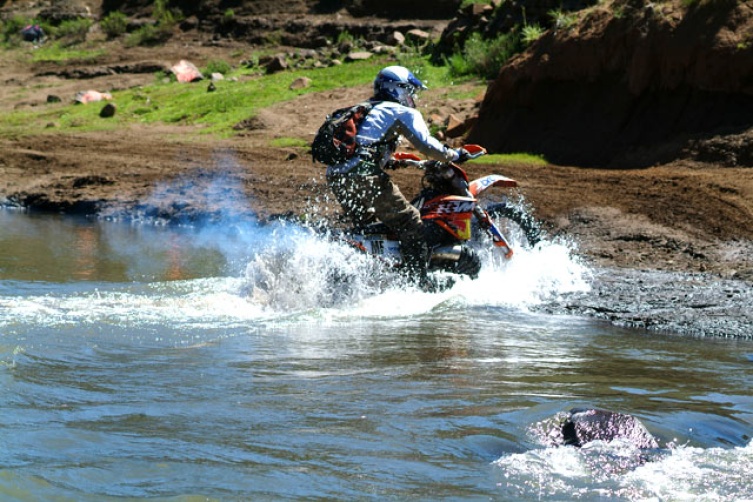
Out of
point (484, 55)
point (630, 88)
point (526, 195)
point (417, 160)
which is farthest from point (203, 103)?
point (417, 160)

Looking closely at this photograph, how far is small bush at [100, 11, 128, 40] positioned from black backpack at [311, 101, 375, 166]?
27.4 metres

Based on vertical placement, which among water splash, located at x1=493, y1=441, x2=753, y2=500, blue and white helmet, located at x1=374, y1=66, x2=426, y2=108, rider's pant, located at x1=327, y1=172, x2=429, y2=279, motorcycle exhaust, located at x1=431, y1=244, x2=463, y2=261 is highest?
blue and white helmet, located at x1=374, y1=66, x2=426, y2=108

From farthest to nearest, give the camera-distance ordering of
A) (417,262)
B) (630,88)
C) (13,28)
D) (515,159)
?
(13,28) < (515,159) < (630,88) < (417,262)

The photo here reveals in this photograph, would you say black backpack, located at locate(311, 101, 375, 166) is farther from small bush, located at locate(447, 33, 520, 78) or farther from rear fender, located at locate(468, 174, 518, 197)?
small bush, located at locate(447, 33, 520, 78)

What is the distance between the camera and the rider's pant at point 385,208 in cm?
968

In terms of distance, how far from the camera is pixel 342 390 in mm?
6582

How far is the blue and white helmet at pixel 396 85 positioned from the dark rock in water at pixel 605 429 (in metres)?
4.55

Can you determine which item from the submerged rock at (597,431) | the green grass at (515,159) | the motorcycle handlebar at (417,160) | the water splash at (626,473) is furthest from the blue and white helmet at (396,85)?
the green grass at (515,159)

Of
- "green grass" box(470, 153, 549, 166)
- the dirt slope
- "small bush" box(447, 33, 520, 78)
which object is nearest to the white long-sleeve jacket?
the dirt slope

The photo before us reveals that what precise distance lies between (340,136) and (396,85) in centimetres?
69

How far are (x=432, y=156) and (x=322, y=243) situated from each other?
1.24 metres

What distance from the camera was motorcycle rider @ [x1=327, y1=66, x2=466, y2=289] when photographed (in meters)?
9.48

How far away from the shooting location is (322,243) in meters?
9.81

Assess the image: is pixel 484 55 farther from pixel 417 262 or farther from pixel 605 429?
pixel 605 429
